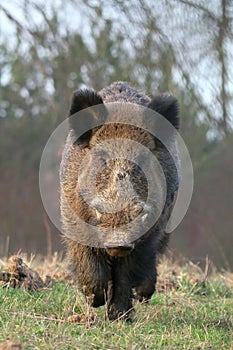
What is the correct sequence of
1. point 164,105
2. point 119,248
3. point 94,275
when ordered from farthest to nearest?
point 164,105, point 94,275, point 119,248

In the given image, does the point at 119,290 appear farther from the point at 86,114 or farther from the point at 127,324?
the point at 86,114

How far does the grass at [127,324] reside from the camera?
4.62 m

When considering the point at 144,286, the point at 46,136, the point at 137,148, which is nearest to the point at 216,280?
the point at 144,286

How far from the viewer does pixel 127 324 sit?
5617 mm

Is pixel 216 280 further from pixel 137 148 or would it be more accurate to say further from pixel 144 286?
pixel 137 148

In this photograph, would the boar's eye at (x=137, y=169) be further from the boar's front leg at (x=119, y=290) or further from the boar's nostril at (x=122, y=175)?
the boar's front leg at (x=119, y=290)

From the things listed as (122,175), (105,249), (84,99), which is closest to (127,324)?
(105,249)

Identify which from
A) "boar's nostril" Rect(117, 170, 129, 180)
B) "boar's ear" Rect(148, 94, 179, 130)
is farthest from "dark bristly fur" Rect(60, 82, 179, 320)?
"boar's nostril" Rect(117, 170, 129, 180)

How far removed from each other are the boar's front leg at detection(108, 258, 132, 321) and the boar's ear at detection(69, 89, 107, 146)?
1.08 metres

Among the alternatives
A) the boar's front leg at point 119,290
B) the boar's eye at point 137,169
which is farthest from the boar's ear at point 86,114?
the boar's front leg at point 119,290

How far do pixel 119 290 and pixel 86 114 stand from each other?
1.52 m

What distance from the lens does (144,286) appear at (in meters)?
6.48

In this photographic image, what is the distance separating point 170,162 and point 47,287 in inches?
62.9

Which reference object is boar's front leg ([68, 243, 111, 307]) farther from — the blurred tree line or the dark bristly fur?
the blurred tree line
